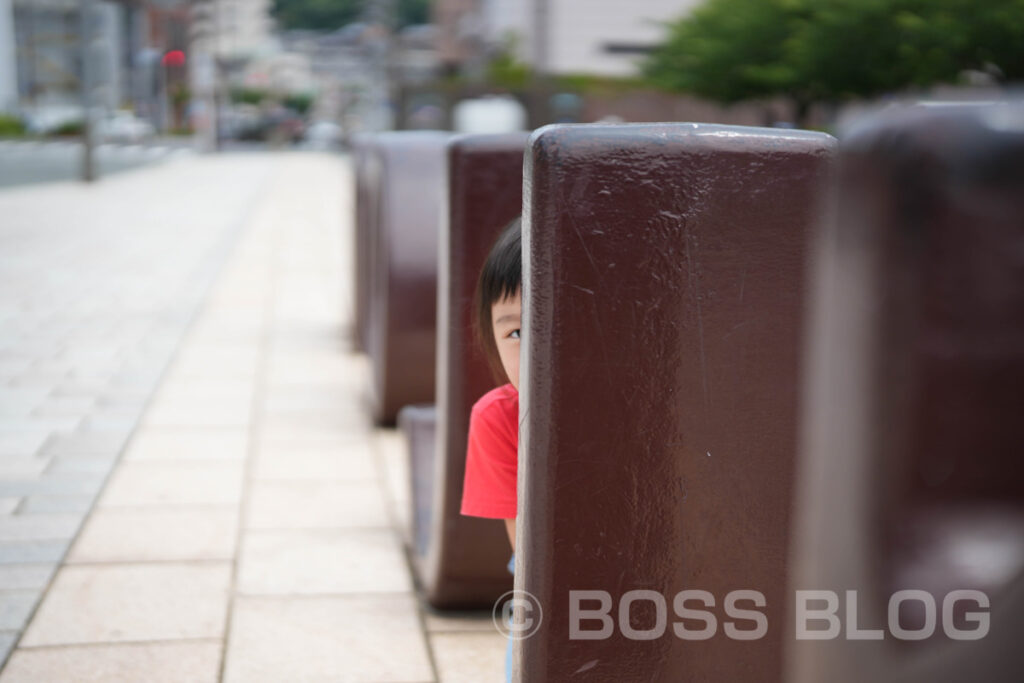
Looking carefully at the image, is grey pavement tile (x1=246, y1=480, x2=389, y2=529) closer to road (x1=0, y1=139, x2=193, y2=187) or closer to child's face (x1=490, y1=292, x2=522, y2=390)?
child's face (x1=490, y1=292, x2=522, y2=390)

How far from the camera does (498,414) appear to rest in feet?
7.67

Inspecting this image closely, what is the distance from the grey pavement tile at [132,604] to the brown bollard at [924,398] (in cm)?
237

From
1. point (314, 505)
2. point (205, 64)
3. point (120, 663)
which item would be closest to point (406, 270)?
point (314, 505)

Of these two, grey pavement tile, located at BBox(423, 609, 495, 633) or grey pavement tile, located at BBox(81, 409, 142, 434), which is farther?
grey pavement tile, located at BBox(81, 409, 142, 434)

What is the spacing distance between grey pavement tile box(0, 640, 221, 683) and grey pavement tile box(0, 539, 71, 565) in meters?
0.69

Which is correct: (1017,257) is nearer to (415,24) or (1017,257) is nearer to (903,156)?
(903,156)

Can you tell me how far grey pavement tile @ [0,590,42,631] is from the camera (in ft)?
10.1

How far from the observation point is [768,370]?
2008 millimetres

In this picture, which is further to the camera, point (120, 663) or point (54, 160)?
point (54, 160)

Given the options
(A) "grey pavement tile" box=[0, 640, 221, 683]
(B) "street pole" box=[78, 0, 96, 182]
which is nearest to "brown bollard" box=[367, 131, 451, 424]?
(A) "grey pavement tile" box=[0, 640, 221, 683]

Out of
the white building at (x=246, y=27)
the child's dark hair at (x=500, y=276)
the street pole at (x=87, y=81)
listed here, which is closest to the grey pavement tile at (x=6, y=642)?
the child's dark hair at (x=500, y=276)

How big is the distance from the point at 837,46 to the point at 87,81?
16.9 m

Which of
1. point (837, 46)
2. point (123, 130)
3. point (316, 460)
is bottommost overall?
point (123, 130)

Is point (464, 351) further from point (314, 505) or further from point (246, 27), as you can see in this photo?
point (246, 27)
